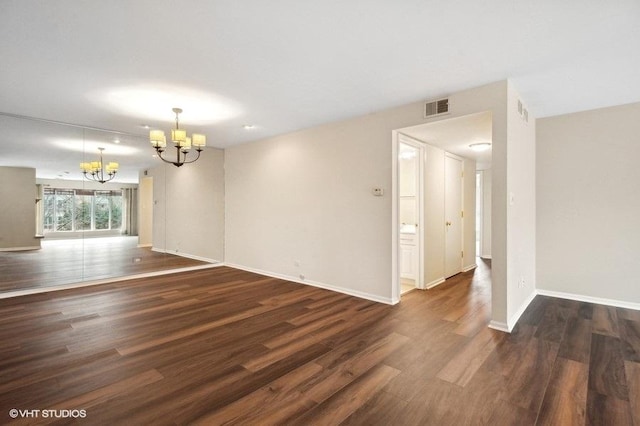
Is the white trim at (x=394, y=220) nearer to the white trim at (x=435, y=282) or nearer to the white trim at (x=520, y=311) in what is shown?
the white trim at (x=435, y=282)

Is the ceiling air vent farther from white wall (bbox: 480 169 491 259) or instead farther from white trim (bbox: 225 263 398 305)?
white wall (bbox: 480 169 491 259)

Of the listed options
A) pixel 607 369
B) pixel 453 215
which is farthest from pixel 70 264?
pixel 607 369

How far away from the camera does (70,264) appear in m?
5.11

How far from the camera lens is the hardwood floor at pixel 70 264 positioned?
4.59 metres

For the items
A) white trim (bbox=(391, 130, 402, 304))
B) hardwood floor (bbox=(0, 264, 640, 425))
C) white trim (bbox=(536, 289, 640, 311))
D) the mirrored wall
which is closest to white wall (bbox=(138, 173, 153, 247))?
the mirrored wall

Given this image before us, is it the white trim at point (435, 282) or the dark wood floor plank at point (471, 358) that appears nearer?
the dark wood floor plank at point (471, 358)

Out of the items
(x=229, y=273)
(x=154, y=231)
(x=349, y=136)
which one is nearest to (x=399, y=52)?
(x=349, y=136)

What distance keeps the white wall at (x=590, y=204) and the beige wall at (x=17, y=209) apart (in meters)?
8.34

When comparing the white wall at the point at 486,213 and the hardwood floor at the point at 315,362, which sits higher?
the white wall at the point at 486,213

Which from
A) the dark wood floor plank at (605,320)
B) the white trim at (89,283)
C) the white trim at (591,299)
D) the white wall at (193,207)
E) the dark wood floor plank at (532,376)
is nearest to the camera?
the dark wood floor plank at (532,376)

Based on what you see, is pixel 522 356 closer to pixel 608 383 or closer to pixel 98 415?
pixel 608 383

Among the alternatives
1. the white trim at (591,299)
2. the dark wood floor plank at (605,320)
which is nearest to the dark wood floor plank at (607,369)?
the dark wood floor plank at (605,320)

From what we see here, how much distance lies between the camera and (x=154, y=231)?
704 centimetres

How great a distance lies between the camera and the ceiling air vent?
3557 millimetres
